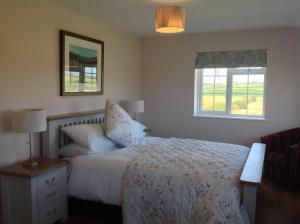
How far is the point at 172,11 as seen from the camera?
9.11 ft

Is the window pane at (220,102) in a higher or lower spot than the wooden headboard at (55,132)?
A: higher

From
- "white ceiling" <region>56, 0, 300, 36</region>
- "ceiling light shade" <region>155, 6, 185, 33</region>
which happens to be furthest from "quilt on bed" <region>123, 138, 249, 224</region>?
"white ceiling" <region>56, 0, 300, 36</region>

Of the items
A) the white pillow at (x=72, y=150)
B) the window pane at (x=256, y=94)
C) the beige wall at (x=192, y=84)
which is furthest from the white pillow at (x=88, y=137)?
the window pane at (x=256, y=94)

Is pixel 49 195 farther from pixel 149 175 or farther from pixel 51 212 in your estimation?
pixel 149 175

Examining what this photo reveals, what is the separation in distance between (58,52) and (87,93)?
28.6 inches

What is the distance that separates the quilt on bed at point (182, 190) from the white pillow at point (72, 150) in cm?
65

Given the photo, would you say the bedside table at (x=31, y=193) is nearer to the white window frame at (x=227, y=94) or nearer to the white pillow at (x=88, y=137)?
the white pillow at (x=88, y=137)

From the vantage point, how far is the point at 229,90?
4.71 m

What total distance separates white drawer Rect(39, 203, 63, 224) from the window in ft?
9.73

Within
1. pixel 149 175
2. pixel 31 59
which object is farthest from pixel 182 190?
pixel 31 59

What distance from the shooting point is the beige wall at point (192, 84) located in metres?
4.23

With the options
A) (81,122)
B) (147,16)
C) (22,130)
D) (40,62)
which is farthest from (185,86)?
(22,130)

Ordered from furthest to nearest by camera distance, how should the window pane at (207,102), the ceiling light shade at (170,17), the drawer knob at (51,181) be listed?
the window pane at (207,102), the ceiling light shade at (170,17), the drawer knob at (51,181)

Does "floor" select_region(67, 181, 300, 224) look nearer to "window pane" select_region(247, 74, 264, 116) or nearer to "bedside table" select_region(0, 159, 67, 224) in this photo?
"bedside table" select_region(0, 159, 67, 224)
